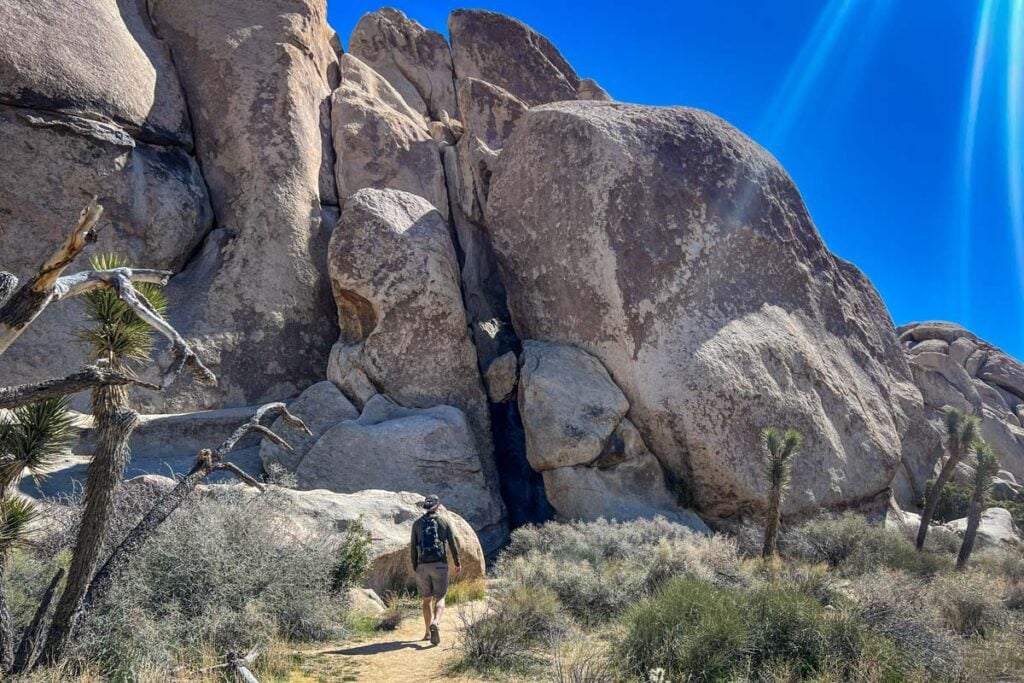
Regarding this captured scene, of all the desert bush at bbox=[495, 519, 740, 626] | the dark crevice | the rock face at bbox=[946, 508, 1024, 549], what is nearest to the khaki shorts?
the desert bush at bbox=[495, 519, 740, 626]

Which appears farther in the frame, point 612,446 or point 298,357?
point 298,357

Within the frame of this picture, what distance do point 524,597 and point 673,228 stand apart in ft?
41.4

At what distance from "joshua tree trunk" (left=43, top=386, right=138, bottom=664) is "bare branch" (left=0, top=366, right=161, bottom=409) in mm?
592

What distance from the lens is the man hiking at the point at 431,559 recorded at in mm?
7926

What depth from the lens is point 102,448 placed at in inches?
210

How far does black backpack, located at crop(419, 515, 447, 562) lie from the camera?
26.3 ft

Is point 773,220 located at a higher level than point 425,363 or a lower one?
higher

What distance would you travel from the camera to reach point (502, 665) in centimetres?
636

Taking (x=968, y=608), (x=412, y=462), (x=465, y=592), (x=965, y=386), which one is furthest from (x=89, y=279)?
(x=965, y=386)

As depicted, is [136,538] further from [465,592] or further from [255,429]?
[465,592]

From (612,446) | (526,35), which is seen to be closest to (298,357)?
(612,446)

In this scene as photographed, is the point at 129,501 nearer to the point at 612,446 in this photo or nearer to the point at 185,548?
the point at 185,548

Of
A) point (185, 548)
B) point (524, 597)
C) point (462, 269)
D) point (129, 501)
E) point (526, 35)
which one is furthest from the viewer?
point (526, 35)

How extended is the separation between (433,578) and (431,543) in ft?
1.27
